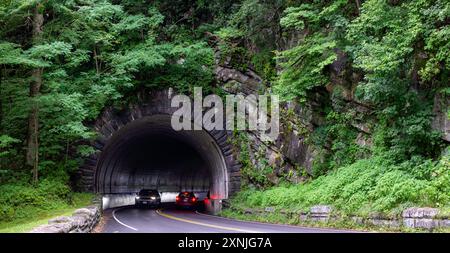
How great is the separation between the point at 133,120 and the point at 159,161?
18789mm

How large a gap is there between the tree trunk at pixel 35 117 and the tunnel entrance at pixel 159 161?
17.8 feet

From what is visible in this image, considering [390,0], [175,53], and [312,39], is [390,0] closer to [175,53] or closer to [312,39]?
[312,39]

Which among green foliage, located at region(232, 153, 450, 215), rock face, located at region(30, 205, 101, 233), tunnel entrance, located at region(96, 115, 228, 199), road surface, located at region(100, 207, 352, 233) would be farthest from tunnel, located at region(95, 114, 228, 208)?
rock face, located at region(30, 205, 101, 233)

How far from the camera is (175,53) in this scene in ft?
89.1

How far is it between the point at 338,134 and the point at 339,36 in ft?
14.2

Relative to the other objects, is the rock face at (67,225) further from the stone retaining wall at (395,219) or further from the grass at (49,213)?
the stone retaining wall at (395,219)

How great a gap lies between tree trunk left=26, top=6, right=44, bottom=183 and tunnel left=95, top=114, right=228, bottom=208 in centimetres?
513

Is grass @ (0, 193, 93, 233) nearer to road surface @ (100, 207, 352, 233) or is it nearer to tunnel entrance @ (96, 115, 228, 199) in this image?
road surface @ (100, 207, 352, 233)

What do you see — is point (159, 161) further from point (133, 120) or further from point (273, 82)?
point (273, 82)

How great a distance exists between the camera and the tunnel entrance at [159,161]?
101 feet

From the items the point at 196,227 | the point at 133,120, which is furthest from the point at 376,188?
the point at 133,120

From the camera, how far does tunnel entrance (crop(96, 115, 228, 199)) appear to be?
30.8 m

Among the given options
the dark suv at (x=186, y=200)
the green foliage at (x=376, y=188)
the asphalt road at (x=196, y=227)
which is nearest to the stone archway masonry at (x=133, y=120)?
the asphalt road at (x=196, y=227)

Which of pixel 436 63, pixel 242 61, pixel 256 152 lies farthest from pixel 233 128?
pixel 436 63
